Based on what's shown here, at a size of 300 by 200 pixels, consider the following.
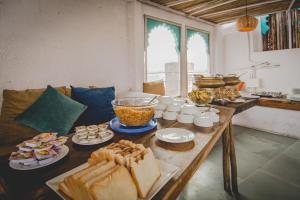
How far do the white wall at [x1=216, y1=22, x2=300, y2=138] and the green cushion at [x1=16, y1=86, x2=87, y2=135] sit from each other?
3.78 meters

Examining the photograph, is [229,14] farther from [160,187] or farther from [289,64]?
[160,187]

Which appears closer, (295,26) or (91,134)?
(91,134)

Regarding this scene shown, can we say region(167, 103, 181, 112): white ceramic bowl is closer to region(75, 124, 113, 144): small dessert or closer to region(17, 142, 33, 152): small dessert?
region(75, 124, 113, 144): small dessert

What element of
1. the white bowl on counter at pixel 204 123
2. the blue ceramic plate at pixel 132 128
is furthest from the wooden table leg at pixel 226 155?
the blue ceramic plate at pixel 132 128

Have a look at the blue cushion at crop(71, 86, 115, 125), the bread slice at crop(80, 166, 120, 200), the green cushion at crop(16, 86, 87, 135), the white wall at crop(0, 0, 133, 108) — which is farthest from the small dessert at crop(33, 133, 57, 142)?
the white wall at crop(0, 0, 133, 108)

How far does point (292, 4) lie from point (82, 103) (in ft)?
16.0

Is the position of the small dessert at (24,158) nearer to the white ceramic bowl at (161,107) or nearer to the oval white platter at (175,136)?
the oval white platter at (175,136)

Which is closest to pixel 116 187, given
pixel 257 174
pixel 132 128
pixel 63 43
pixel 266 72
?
pixel 132 128

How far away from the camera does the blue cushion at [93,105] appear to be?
7.36ft

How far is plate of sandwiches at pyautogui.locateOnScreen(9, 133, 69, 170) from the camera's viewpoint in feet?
2.42

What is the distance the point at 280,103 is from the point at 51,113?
154 inches

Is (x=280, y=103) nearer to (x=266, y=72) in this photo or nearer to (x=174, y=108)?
(x=266, y=72)

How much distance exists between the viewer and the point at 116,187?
52 centimetres

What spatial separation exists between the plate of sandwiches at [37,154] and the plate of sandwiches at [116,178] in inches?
6.3
